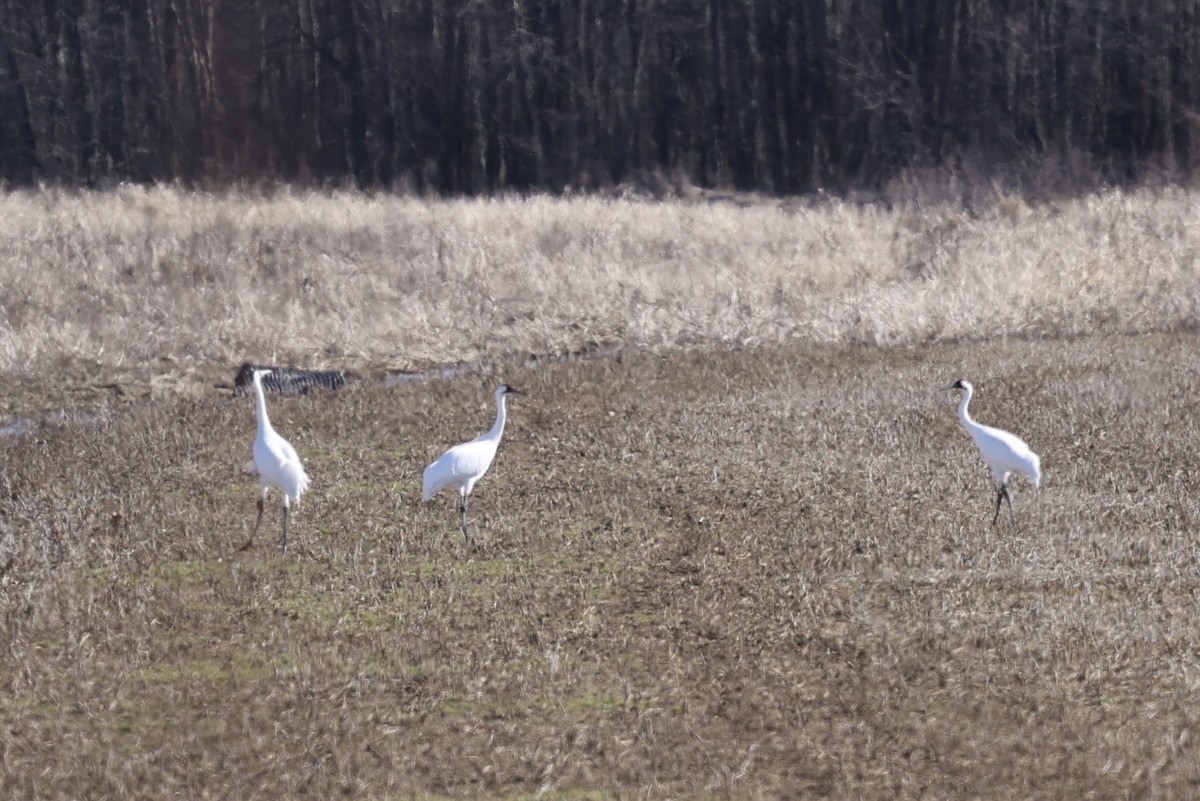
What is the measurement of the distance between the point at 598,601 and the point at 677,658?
3.76ft

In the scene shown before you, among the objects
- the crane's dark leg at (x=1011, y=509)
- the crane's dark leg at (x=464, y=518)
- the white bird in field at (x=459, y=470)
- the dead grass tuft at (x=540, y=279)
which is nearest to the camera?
the crane's dark leg at (x=1011, y=509)

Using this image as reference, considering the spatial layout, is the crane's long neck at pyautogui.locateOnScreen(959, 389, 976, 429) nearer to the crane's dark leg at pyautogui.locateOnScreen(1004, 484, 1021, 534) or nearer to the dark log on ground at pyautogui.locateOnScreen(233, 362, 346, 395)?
the crane's dark leg at pyautogui.locateOnScreen(1004, 484, 1021, 534)

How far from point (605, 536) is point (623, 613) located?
5.42 feet

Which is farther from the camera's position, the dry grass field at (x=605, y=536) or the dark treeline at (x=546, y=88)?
the dark treeline at (x=546, y=88)

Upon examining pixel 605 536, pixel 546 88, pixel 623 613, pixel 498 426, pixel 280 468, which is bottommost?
pixel 546 88

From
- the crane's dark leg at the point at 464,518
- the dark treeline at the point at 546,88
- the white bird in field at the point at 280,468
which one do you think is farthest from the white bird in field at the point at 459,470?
the dark treeline at the point at 546,88

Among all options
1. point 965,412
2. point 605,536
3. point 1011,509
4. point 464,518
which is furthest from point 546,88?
point 1011,509

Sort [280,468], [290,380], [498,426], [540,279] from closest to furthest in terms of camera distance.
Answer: [280,468] → [498,426] → [290,380] → [540,279]

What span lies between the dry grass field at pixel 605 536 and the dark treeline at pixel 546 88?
19.4 meters

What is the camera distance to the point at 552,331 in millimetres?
20797

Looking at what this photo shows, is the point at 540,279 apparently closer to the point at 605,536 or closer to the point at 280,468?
the point at 605,536

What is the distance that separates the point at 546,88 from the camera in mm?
44500

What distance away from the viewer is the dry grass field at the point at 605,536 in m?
6.91

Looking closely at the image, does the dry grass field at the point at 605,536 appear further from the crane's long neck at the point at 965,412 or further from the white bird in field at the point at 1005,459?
the crane's long neck at the point at 965,412
